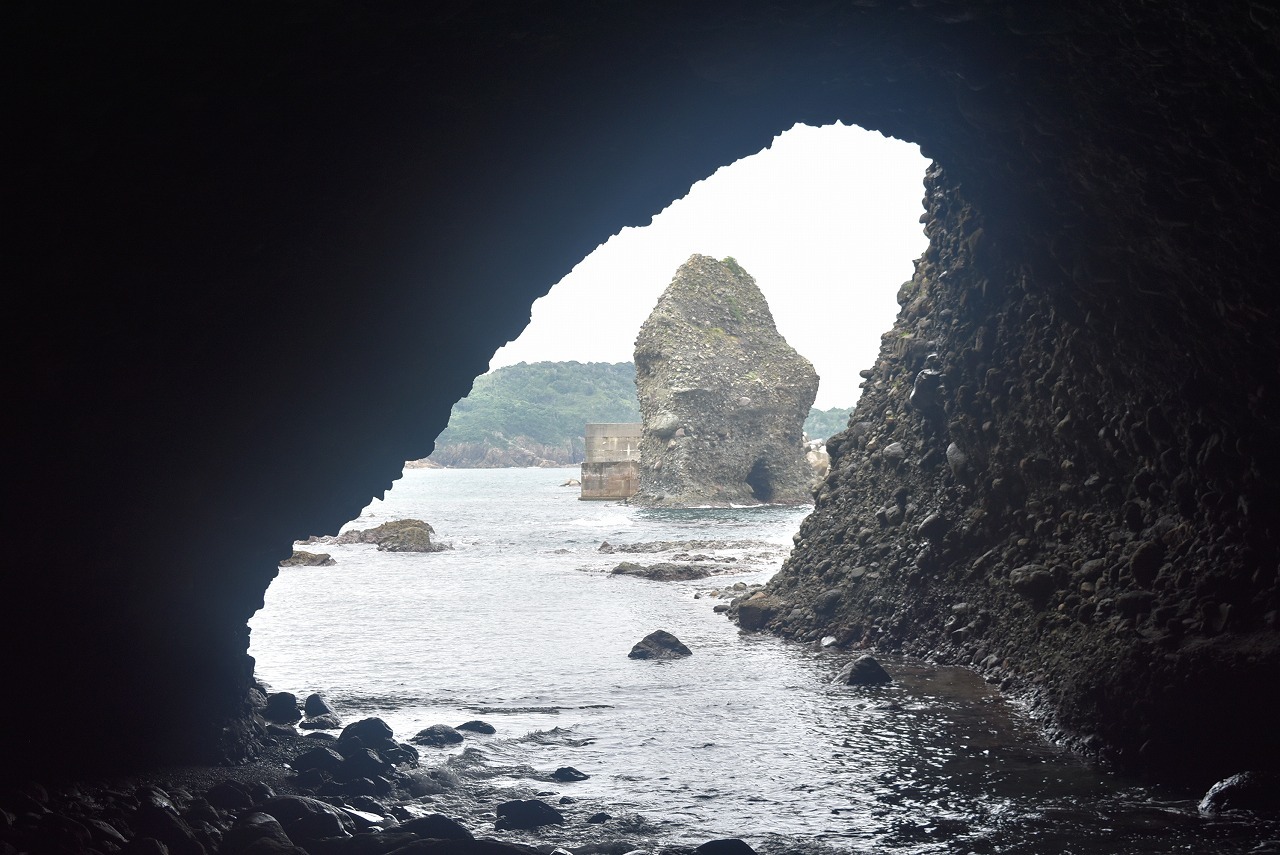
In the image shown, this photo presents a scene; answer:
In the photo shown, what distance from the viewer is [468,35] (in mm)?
6988

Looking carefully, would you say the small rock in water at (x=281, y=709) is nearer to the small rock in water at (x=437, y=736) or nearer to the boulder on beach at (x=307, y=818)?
the small rock in water at (x=437, y=736)

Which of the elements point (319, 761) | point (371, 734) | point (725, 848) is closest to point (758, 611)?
point (371, 734)

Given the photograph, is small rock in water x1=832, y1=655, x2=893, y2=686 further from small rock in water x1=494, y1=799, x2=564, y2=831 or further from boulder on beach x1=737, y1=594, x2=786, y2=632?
small rock in water x1=494, y1=799, x2=564, y2=831

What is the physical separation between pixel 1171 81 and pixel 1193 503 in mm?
4860

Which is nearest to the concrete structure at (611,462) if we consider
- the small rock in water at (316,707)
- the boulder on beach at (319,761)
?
the small rock in water at (316,707)

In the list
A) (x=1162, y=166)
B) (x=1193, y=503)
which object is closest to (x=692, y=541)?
(x=1193, y=503)

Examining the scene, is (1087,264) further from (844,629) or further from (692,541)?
(692,541)

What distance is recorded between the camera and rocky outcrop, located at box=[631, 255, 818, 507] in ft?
245

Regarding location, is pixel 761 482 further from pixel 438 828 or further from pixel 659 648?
pixel 438 828

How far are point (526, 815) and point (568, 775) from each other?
1.29 metres

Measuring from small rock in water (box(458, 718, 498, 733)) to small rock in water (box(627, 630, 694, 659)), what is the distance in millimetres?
4831

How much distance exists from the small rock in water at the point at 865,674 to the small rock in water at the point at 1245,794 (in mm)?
5280

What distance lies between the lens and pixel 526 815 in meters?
8.14

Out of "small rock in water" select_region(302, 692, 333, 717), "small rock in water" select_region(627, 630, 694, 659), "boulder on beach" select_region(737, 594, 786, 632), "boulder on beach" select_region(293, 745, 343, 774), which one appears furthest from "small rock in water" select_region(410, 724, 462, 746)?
"boulder on beach" select_region(737, 594, 786, 632)
